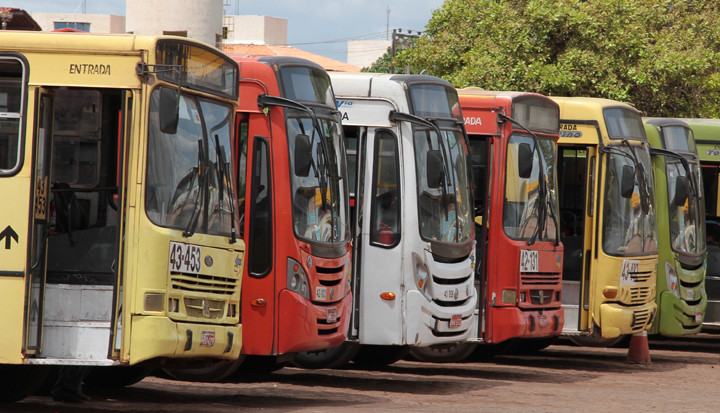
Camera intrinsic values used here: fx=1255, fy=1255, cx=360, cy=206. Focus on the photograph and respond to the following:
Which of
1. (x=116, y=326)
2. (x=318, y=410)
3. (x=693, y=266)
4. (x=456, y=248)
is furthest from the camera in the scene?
(x=693, y=266)

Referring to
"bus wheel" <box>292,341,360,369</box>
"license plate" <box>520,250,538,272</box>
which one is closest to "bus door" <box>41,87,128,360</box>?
"bus wheel" <box>292,341,360,369</box>

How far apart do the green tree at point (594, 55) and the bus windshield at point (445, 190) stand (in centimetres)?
1575

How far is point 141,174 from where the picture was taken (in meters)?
9.08

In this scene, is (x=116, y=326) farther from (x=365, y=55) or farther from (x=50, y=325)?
(x=365, y=55)

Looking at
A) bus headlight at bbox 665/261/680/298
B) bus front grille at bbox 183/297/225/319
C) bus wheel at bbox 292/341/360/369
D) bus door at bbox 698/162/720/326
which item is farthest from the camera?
bus door at bbox 698/162/720/326

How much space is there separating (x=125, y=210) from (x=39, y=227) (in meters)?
0.64

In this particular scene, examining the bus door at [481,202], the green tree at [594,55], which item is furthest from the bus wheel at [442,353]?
the green tree at [594,55]

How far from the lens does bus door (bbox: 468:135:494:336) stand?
46.5 feet

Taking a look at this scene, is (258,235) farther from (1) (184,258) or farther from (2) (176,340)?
(2) (176,340)

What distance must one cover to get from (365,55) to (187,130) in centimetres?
8479

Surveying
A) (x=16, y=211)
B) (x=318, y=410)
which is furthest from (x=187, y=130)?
(x=318, y=410)

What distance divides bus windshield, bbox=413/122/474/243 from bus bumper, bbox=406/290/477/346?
26.9 inches

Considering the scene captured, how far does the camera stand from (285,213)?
11.2 metres

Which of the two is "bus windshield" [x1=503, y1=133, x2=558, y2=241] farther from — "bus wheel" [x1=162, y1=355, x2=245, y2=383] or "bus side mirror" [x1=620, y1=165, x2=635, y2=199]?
"bus wheel" [x1=162, y1=355, x2=245, y2=383]
